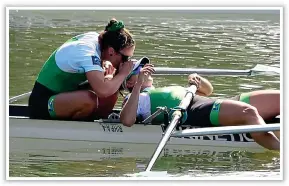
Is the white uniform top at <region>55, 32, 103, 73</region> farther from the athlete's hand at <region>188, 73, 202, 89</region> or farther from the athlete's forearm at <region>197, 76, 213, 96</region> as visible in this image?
the athlete's forearm at <region>197, 76, 213, 96</region>

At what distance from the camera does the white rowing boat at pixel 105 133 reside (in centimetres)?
526

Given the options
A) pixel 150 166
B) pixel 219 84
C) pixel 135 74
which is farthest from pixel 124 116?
pixel 219 84

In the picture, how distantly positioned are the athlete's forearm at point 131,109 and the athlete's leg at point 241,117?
1.77 ft

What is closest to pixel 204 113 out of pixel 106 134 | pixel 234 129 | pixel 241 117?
pixel 241 117

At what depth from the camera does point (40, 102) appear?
17.5 feet

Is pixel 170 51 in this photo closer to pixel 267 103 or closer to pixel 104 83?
pixel 267 103

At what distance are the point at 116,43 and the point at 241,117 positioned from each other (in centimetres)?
98

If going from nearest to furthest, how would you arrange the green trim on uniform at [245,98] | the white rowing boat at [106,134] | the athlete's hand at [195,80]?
the white rowing boat at [106,134] < the green trim on uniform at [245,98] < the athlete's hand at [195,80]

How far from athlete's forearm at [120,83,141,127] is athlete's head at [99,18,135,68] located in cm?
25

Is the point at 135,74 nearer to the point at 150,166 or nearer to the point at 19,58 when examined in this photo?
the point at 150,166

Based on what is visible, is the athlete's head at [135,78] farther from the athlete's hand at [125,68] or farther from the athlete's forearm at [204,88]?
the athlete's forearm at [204,88]

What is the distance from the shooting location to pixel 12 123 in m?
5.48

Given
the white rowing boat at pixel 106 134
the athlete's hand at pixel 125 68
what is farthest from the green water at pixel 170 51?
the athlete's hand at pixel 125 68

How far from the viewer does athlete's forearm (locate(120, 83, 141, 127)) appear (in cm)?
501
